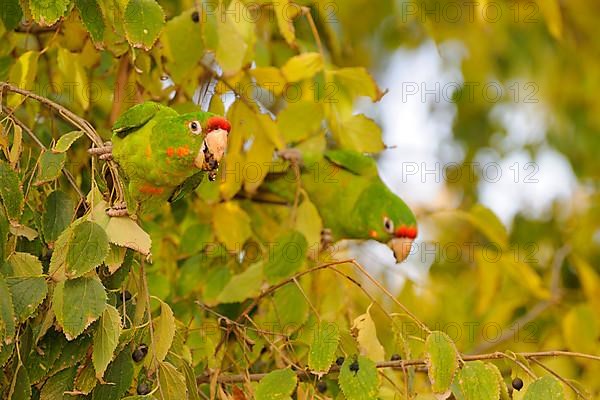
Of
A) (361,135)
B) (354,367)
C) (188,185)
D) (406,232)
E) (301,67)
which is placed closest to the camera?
(354,367)

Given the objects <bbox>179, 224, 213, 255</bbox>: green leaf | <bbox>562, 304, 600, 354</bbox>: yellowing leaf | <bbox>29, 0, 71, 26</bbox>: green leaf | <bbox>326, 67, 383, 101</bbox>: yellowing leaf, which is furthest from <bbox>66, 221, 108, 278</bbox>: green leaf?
<bbox>562, 304, 600, 354</bbox>: yellowing leaf

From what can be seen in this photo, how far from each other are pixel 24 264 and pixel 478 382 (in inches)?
26.2

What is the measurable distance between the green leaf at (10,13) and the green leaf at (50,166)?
354mm

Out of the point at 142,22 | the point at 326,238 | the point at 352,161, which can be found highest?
the point at 142,22

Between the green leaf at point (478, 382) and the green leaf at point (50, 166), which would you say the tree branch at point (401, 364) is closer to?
the green leaf at point (478, 382)

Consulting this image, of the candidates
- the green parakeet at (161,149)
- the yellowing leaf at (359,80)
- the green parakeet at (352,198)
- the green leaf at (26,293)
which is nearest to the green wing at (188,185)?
the green parakeet at (161,149)

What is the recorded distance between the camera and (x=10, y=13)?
153 cm

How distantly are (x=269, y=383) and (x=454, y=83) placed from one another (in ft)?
10.9

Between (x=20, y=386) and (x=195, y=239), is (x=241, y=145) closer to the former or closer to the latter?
(x=195, y=239)

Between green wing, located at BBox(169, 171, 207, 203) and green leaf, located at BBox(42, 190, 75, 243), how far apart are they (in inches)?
8.2

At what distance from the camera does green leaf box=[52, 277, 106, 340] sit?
3.87ft

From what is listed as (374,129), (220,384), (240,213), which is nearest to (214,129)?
(220,384)

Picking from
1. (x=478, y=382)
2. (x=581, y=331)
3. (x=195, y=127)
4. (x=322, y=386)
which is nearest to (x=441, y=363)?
(x=478, y=382)

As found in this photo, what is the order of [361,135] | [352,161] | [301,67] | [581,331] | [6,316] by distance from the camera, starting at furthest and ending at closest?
[581,331] → [352,161] → [361,135] → [301,67] → [6,316]
